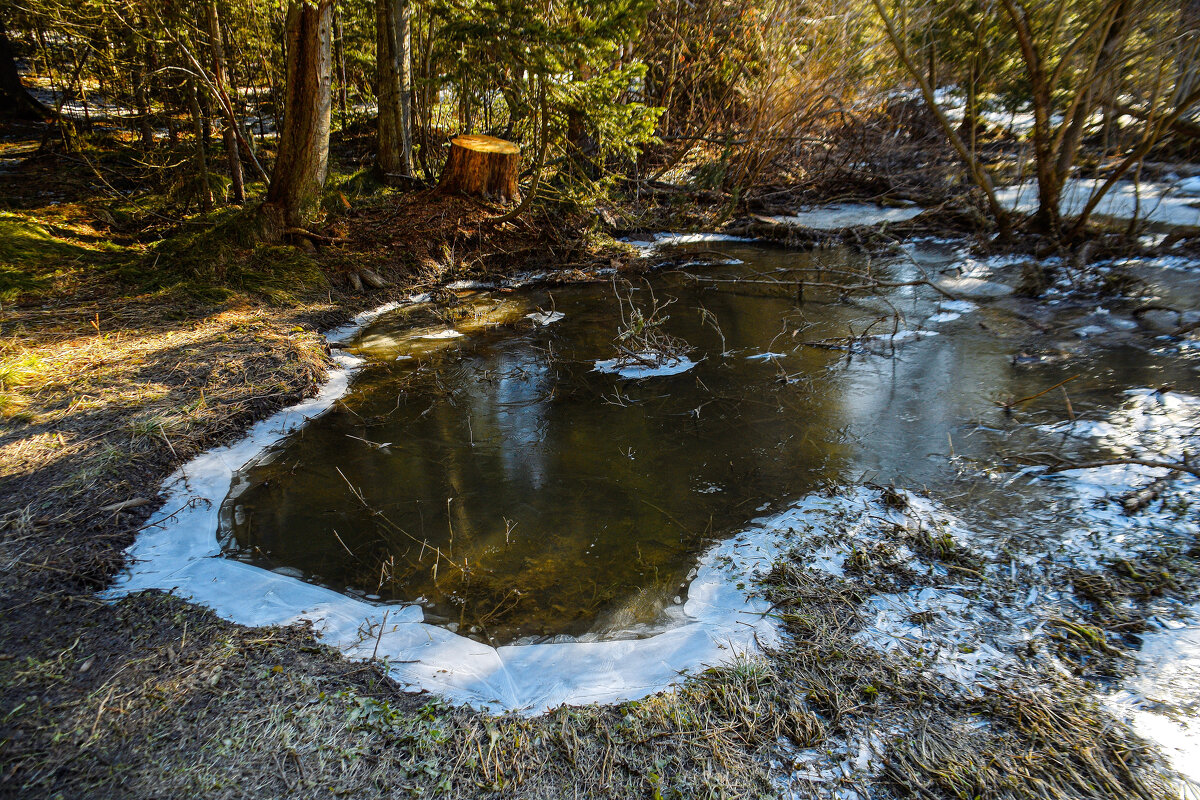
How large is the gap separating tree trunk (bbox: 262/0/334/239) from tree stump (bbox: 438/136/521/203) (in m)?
2.17

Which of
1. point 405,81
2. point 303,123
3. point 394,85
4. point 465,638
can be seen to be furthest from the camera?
point 405,81

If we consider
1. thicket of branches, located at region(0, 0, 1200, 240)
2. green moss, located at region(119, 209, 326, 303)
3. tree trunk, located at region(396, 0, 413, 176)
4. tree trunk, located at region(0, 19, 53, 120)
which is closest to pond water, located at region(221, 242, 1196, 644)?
green moss, located at region(119, 209, 326, 303)

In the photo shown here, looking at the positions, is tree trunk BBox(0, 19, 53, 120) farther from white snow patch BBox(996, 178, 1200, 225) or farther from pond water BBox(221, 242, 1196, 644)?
white snow patch BBox(996, 178, 1200, 225)

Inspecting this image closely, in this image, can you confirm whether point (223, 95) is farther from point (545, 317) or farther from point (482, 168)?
point (545, 317)

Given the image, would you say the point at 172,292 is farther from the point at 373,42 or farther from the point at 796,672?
the point at 373,42

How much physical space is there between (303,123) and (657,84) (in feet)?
21.9

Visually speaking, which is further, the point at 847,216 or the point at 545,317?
the point at 847,216

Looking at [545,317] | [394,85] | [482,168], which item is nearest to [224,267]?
[545,317]

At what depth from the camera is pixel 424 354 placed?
6.80m

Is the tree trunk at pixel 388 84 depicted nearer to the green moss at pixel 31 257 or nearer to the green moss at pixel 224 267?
the green moss at pixel 224 267

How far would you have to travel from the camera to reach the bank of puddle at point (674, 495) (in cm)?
328

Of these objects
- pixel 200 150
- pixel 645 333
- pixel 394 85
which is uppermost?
pixel 394 85

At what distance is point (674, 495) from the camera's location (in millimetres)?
4512

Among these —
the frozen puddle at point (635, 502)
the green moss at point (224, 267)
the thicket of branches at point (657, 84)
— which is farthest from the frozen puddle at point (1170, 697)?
the green moss at point (224, 267)
